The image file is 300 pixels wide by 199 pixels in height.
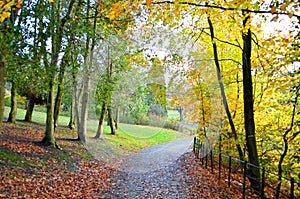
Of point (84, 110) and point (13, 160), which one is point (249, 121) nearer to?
point (13, 160)

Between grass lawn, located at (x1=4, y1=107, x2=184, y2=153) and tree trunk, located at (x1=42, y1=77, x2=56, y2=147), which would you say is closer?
tree trunk, located at (x1=42, y1=77, x2=56, y2=147)

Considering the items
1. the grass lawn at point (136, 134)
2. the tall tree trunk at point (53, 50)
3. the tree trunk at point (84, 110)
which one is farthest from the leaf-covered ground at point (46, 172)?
the grass lawn at point (136, 134)

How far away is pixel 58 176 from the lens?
28.5ft

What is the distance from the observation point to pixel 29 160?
8.98 meters

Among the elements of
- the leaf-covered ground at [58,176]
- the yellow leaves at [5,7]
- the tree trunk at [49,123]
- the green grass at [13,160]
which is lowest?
the leaf-covered ground at [58,176]

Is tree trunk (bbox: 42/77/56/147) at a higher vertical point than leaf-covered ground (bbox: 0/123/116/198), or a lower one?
higher

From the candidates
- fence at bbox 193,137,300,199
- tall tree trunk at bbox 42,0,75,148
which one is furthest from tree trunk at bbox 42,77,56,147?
fence at bbox 193,137,300,199

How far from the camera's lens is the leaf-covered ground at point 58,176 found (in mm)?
7113

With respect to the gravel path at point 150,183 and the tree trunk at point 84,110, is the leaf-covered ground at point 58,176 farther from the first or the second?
the tree trunk at point 84,110

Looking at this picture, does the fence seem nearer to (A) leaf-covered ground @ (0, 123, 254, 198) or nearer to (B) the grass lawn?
(A) leaf-covered ground @ (0, 123, 254, 198)

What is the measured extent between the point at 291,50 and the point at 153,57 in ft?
16.9

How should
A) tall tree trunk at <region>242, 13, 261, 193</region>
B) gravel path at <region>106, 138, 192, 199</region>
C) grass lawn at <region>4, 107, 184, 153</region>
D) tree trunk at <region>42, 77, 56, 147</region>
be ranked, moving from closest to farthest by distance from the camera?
gravel path at <region>106, 138, 192, 199</region>
tall tree trunk at <region>242, 13, 261, 193</region>
tree trunk at <region>42, 77, 56, 147</region>
grass lawn at <region>4, 107, 184, 153</region>

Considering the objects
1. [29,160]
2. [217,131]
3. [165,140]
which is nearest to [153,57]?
[217,131]

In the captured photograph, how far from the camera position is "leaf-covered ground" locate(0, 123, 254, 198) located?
23.3ft
